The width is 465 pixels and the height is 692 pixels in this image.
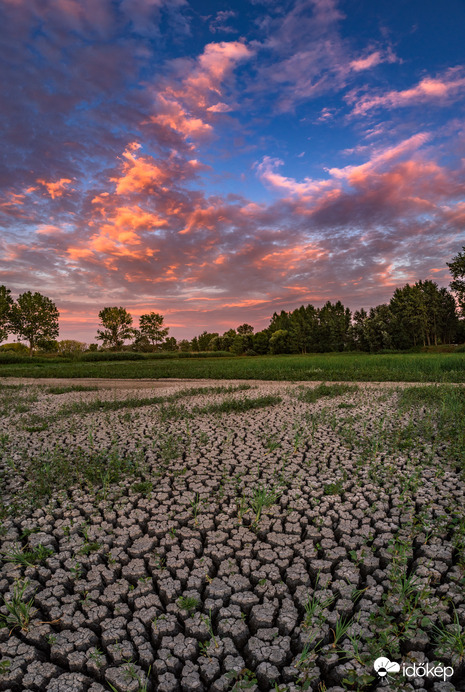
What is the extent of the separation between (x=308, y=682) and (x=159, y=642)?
40.4 inches

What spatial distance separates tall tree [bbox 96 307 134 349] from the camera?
217ft

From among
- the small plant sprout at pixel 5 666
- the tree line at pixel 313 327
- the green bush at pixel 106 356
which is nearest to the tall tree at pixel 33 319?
the tree line at pixel 313 327

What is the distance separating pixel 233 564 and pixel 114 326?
223ft

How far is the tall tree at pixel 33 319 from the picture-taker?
47688 millimetres

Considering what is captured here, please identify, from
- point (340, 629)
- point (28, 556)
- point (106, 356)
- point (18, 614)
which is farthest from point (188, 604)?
point (106, 356)

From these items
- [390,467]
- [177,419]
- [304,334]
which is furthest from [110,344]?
[390,467]

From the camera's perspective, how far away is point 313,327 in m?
63.2

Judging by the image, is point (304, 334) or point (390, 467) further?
point (304, 334)

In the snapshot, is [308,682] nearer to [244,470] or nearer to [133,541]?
[133,541]

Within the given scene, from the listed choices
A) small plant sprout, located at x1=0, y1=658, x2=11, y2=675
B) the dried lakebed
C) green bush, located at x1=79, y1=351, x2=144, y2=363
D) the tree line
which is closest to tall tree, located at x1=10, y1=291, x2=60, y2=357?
the tree line

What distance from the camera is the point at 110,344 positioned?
67750 mm

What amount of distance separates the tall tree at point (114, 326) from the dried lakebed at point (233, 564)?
209 feet

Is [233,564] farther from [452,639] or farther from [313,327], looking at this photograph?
[313,327]

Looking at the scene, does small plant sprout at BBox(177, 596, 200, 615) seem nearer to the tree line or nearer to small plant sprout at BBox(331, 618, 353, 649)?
small plant sprout at BBox(331, 618, 353, 649)
